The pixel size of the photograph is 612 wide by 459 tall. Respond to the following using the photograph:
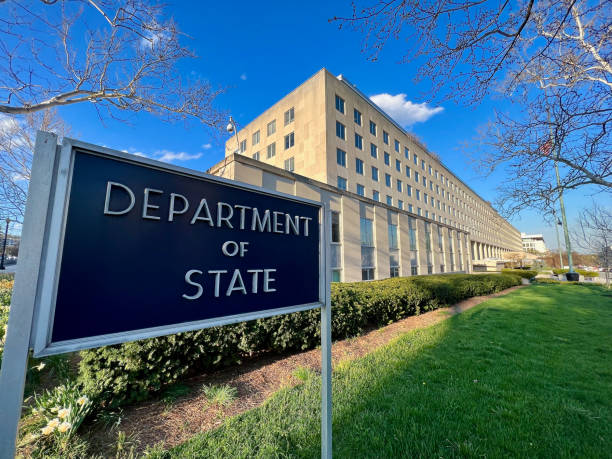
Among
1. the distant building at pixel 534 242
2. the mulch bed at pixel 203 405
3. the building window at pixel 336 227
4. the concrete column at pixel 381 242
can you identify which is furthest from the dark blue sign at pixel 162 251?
the distant building at pixel 534 242

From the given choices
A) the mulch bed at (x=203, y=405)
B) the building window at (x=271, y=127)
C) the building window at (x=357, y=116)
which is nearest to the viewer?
the mulch bed at (x=203, y=405)

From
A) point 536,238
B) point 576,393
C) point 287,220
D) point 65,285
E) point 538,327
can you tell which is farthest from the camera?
Result: point 536,238

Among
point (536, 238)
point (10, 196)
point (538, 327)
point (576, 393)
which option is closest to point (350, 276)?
point (538, 327)

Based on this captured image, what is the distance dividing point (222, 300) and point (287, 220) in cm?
80

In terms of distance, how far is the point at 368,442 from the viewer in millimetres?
2520

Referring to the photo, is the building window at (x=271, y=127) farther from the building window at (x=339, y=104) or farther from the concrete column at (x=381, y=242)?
the concrete column at (x=381, y=242)

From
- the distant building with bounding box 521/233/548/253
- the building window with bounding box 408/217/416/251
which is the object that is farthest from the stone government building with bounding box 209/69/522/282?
the distant building with bounding box 521/233/548/253

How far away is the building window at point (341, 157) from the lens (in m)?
21.2

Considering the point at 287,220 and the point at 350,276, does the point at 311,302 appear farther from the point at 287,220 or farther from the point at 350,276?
the point at 350,276

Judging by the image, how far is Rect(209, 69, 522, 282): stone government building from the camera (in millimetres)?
15531

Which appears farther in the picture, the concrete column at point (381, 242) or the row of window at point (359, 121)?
the row of window at point (359, 121)

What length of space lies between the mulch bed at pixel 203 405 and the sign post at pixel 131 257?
182cm

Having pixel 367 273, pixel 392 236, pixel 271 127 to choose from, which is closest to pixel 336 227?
pixel 367 273

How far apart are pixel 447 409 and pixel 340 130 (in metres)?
21.6
